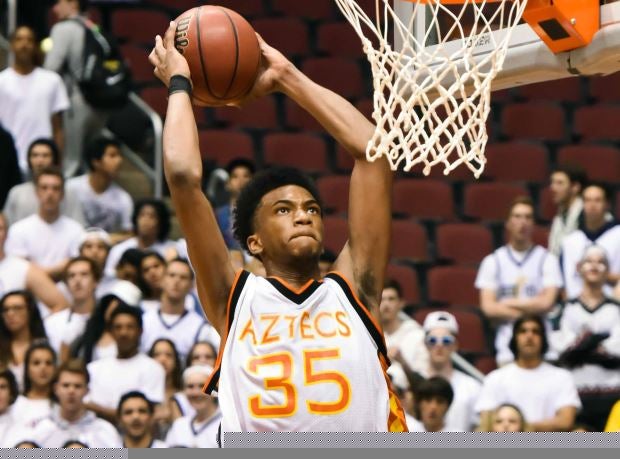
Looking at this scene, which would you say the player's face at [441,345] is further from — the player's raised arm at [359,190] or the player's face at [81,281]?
the player's raised arm at [359,190]

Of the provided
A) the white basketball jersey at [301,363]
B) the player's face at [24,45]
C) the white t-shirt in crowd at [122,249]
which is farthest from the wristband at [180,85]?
the player's face at [24,45]

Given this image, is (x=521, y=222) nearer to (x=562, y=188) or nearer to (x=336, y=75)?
(x=562, y=188)

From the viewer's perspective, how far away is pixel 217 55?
12.6 feet

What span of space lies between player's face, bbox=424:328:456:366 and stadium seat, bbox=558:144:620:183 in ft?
9.44

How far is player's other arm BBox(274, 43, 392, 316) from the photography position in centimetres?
385

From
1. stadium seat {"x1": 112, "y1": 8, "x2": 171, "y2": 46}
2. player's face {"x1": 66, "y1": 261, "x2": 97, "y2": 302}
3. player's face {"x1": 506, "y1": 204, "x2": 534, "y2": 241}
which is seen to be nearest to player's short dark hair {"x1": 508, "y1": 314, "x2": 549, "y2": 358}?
player's face {"x1": 506, "y1": 204, "x2": 534, "y2": 241}

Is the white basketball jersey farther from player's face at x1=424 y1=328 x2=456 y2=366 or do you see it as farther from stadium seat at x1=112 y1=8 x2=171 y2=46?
stadium seat at x1=112 y1=8 x2=171 y2=46

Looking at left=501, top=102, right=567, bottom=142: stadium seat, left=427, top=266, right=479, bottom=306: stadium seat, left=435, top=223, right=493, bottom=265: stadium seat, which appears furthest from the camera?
left=501, top=102, right=567, bottom=142: stadium seat

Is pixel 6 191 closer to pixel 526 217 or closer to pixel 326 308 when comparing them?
pixel 526 217

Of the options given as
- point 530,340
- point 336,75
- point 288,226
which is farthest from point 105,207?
point 288,226

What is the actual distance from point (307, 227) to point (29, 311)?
3.41 metres

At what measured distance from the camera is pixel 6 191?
8.04m

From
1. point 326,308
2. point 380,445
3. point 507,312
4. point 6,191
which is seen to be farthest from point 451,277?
point 380,445

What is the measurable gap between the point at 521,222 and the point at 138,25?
161 inches
